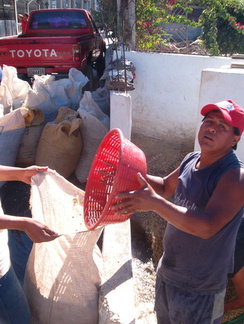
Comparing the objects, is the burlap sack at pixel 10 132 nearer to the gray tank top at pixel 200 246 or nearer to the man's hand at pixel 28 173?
the man's hand at pixel 28 173

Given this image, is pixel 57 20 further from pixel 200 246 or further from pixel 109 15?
pixel 200 246

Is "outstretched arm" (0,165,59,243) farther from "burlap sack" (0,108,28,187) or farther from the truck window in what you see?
the truck window

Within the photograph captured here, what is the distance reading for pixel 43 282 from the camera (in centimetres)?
186

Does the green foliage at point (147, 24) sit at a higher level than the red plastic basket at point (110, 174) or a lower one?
higher

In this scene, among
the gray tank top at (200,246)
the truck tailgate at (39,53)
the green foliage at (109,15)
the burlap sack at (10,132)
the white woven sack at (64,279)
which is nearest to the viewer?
the gray tank top at (200,246)

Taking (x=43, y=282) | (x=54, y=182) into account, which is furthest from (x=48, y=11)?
(x=43, y=282)

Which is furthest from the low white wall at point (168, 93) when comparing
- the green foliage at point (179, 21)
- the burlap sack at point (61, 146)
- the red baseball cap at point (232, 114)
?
the red baseball cap at point (232, 114)

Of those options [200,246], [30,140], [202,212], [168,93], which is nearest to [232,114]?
[202,212]

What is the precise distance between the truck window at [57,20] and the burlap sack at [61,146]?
5208mm

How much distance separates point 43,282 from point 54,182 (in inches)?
24.4

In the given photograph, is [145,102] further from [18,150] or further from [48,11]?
[48,11]

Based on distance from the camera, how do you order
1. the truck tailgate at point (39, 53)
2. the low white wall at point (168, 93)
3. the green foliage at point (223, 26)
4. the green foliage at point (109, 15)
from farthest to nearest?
1. the green foliage at point (223, 26)
2. the truck tailgate at point (39, 53)
3. the green foliage at point (109, 15)
4. the low white wall at point (168, 93)

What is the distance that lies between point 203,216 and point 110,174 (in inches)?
29.6

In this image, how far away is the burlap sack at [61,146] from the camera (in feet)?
12.0
